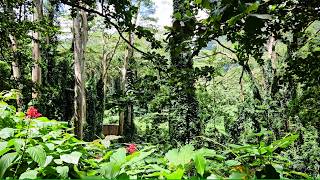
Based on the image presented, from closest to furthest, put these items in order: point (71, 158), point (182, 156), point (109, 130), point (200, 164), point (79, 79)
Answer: point (200, 164)
point (182, 156)
point (71, 158)
point (79, 79)
point (109, 130)

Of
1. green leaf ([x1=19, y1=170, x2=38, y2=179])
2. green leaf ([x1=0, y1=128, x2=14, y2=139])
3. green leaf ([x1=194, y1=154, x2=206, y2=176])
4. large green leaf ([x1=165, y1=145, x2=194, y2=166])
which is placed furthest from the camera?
green leaf ([x1=0, y1=128, x2=14, y2=139])

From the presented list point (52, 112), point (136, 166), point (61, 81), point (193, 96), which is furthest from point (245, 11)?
point (61, 81)

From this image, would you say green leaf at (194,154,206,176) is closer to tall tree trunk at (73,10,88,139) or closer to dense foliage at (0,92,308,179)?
dense foliage at (0,92,308,179)

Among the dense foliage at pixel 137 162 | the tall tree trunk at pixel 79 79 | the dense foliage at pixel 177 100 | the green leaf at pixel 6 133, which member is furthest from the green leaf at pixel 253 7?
the tall tree trunk at pixel 79 79

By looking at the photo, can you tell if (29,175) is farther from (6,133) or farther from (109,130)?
(109,130)

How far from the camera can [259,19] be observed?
4.64ft

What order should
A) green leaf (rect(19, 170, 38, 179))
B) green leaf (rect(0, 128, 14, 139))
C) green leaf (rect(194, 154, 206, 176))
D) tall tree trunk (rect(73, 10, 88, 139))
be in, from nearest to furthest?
1. green leaf (rect(194, 154, 206, 176))
2. green leaf (rect(19, 170, 38, 179))
3. green leaf (rect(0, 128, 14, 139))
4. tall tree trunk (rect(73, 10, 88, 139))

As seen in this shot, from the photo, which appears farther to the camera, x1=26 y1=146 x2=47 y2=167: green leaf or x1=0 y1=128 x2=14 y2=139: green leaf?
x1=0 y1=128 x2=14 y2=139: green leaf

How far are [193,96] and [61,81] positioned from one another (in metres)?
9.95

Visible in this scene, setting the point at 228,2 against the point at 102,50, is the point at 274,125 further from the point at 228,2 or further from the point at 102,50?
the point at 102,50

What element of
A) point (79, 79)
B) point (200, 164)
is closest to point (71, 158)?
point (200, 164)

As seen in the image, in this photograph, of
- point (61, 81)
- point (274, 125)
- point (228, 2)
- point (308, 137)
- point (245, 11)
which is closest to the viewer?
point (245, 11)

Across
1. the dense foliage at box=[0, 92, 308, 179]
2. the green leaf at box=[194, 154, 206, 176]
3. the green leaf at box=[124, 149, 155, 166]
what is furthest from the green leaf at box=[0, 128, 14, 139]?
the green leaf at box=[194, 154, 206, 176]

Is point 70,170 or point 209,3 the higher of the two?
point 209,3
